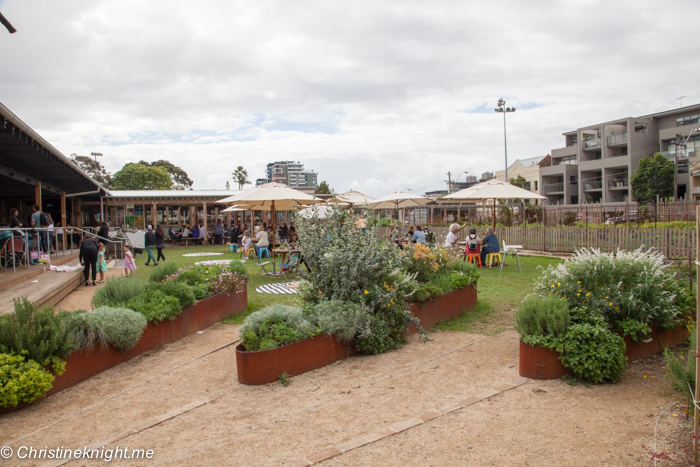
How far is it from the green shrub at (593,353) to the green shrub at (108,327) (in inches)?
165

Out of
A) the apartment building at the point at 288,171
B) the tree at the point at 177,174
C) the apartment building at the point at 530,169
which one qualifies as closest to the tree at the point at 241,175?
the tree at the point at 177,174

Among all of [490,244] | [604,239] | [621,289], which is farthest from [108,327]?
[604,239]

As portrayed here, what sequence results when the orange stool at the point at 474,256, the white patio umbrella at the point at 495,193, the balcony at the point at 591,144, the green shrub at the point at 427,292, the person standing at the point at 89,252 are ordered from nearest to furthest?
the green shrub at the point at 427,292 → the person standing at the point at 89,252 → the orange stool at the point at 474,256 → the white patio umbrella at the point at 495,193 → the balcony at the point at 591,144

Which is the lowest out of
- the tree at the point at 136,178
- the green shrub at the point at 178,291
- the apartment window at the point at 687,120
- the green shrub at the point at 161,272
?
the green shrub at the point at 178,291

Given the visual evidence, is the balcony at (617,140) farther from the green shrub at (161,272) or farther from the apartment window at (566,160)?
the green shrub at (161,272)

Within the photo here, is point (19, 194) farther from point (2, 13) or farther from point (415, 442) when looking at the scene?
point (415, 442)

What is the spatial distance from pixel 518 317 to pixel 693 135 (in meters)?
44.5

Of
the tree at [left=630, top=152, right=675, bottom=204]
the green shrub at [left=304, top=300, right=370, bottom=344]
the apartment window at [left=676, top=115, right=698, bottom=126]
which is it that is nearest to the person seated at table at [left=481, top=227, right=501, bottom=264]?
the green shrub at [left=304, top=300, right=370, bottom=344]

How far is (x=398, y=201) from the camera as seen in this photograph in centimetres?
1666

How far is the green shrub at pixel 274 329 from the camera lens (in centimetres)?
428

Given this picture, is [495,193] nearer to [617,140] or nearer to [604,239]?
[604,239]

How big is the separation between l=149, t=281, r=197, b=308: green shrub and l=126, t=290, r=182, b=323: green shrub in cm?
12

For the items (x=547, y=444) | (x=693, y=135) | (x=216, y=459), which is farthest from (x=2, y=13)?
(x=693, y=135)

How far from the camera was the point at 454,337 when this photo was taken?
5551 mm
